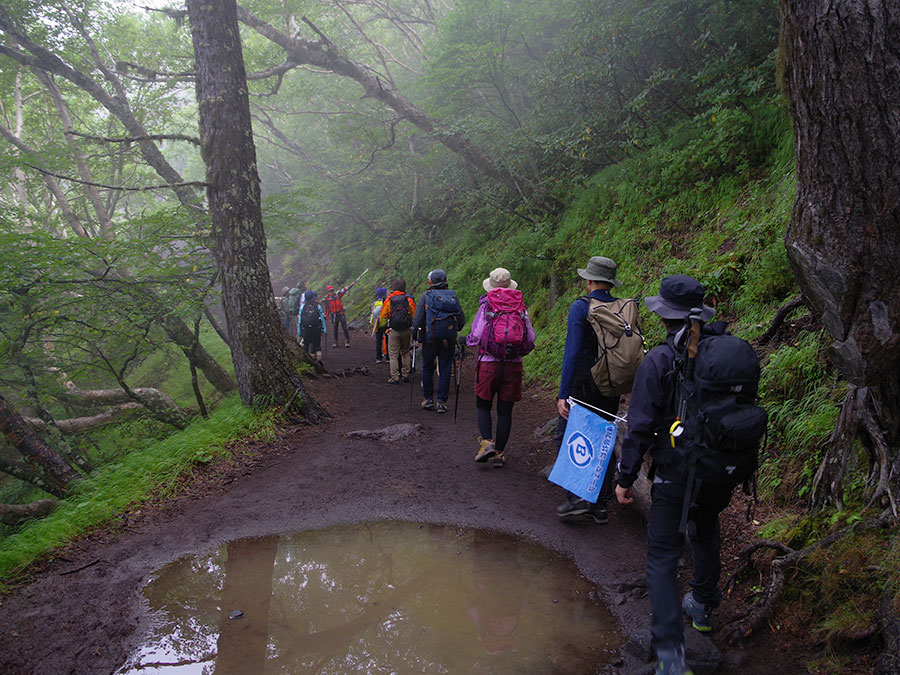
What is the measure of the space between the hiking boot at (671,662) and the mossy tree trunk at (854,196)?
151cm

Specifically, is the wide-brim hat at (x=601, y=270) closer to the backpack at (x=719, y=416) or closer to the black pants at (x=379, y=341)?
the backpack at (x=719, y=416)

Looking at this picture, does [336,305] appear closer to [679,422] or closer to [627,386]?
[627,386]

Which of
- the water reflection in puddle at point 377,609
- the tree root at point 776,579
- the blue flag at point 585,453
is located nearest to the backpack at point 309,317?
the water reflection in puddle at point 377,609

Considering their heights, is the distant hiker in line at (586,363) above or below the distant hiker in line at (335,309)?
above

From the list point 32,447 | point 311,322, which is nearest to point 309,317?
point 311,322

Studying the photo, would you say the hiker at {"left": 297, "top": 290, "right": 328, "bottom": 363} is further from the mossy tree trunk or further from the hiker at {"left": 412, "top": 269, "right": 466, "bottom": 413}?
the mossy tree trunk

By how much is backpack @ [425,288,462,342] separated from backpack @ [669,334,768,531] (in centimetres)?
533

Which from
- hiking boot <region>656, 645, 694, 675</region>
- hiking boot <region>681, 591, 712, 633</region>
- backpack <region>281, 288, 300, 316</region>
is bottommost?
hiking boot <region>681, 591, 712, 633</region>

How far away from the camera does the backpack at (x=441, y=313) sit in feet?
25.8

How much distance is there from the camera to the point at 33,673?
9.75ft

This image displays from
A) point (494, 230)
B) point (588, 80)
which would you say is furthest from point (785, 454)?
point (494, 230)

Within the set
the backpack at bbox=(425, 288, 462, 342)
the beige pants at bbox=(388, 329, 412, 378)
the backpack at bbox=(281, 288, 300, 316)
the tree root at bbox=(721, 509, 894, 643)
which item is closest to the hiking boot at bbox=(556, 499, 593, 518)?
the tree root at bbox=(721, 509, 894, 643)

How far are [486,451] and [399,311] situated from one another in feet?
15.1

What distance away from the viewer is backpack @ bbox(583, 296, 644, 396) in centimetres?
405
